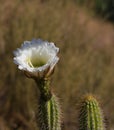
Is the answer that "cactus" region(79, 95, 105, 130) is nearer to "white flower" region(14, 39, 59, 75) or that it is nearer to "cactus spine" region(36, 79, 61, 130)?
"cactus spine" region(36, 79, 61, 130)

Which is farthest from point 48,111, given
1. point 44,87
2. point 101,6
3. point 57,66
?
point 101,6

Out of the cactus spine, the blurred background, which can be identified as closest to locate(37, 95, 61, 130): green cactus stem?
the cactus spine

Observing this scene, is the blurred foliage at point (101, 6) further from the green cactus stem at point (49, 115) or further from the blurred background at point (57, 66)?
the green cactus stem at point (49, 115)

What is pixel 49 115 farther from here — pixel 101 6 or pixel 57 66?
pixel 101 6

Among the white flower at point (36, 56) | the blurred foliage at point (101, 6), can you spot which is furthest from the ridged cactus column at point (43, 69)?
the blurred foliage at point (101, 6)

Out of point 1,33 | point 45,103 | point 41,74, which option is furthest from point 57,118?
point 1,33

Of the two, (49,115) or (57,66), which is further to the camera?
(57,66)
